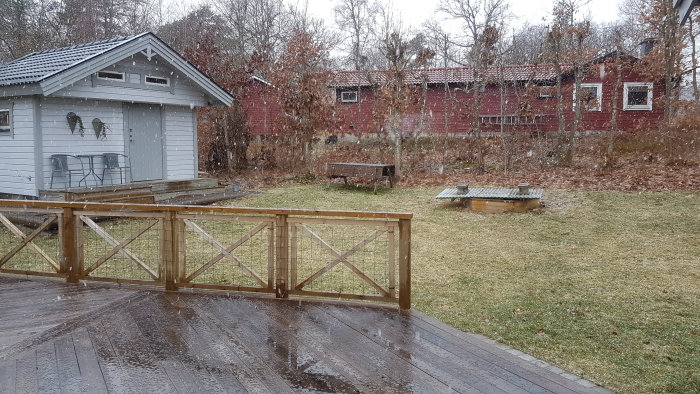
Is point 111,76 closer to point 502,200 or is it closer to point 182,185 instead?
point 182,185

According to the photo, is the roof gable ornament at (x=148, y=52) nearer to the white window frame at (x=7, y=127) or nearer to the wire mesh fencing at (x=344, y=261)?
the white window frame at (x=7, y=127)

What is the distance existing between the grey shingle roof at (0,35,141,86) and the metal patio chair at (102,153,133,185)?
7.44 feet

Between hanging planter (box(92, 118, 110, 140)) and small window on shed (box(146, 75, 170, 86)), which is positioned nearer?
hanging planter (box(92, 118, 110, 140))

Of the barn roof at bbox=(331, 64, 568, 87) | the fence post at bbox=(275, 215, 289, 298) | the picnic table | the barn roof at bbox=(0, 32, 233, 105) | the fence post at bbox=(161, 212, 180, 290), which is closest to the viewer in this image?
the fence post at bbox=(275, 215, 289, 298)

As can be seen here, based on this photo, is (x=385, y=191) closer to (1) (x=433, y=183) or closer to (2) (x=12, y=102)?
(1) (x=433, y=183)

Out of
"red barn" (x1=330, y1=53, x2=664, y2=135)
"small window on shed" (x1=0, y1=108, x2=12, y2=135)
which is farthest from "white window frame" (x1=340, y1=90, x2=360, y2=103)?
"small window on shed" (x1=0, y1=108, x2=12, y2=135)

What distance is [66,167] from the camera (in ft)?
39.5

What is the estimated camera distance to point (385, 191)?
15008mm

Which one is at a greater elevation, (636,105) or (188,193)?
(636,105)

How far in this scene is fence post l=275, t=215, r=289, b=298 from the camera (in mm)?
5176

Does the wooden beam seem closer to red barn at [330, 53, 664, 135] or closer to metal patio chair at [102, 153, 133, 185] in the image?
metal patio chair at [102, 153, 133, 185]

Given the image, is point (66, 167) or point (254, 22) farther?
point (254, 22)

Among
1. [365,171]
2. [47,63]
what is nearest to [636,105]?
[365,171]

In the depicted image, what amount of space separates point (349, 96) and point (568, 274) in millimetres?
21272
